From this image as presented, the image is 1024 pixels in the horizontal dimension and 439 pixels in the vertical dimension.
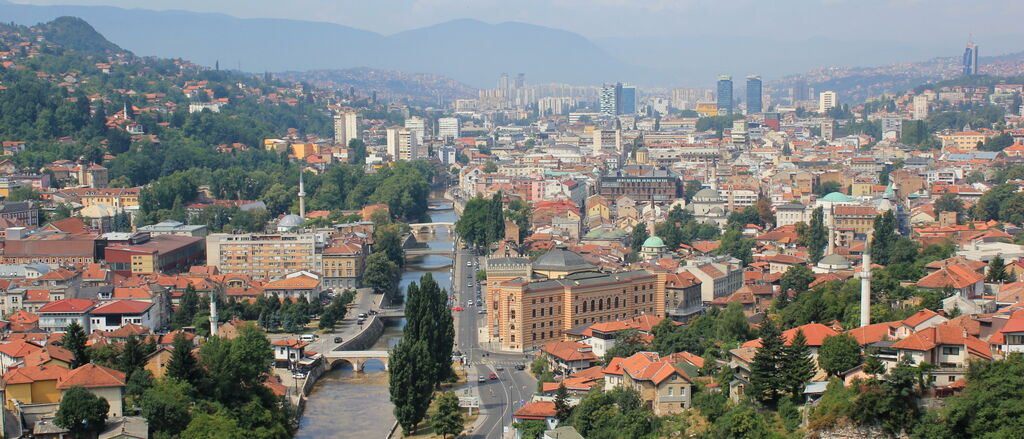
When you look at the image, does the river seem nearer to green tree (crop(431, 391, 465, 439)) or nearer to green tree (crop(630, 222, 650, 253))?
green tree (crop(431, 391, 465, 439))

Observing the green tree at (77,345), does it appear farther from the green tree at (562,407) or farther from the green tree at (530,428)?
the green tree at (562,407)

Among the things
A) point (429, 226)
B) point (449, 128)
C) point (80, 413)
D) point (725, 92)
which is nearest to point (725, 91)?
point (725, 92)

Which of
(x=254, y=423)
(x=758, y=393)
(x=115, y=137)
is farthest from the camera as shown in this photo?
(x=115, y=137)

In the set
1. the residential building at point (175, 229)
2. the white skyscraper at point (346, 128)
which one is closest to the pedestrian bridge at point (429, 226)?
the residential building at point (175, 229)

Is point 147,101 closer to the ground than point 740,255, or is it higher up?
higher up

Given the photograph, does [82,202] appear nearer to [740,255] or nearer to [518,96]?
[740,255]

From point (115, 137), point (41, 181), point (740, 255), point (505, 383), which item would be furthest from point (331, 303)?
point (115, 137)

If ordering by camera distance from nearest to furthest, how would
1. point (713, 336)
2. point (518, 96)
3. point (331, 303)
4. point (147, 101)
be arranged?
1. point (713, 336)
2. point (331, 303)
3. point (147, 101)
4. point (518, 96)
